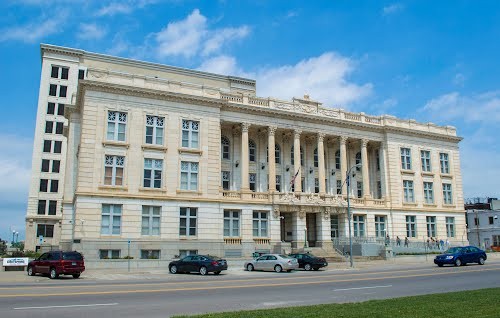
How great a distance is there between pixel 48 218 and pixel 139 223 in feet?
128

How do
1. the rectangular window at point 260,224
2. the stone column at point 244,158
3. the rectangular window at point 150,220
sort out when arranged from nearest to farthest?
the rectangular window at point 150,220, the rectangular window at point 260,224, the stone column at point 244,158

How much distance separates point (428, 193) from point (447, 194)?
3789 mm

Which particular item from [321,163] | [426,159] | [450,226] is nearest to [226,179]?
[321,163]

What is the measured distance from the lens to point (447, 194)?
211 feet

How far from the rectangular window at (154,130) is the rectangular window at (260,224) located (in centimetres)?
1318

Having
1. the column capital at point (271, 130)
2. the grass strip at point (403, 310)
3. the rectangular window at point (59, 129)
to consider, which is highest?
the rectangular window at point (59, 129)

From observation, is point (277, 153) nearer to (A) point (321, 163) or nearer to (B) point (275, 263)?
(A) point (321, 163)

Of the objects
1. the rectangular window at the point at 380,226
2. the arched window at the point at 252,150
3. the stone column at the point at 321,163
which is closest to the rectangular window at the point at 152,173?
the arched window at the point at 252,150

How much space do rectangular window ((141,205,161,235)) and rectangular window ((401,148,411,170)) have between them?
3421 cm

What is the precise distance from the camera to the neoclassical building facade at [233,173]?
4341 cm

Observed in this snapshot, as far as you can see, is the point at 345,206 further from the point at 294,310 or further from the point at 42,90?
the point at 42,90

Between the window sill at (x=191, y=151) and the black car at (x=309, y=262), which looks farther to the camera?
the window sill at (x=191, y=151)

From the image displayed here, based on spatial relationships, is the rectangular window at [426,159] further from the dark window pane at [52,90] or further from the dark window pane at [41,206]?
the dark window pane at [52,90]

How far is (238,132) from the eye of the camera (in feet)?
177
